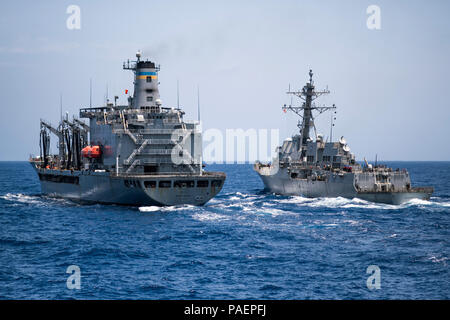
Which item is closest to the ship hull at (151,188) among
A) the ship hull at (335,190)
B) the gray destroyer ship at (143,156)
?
the gray destroyer ship at (143,156)

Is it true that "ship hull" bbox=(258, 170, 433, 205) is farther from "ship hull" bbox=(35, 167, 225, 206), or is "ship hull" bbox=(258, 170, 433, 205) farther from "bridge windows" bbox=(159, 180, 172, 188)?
"bridge windows" bbox=(159, 180, 172, 188)

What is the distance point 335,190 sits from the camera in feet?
201

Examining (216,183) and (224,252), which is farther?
(216,183)

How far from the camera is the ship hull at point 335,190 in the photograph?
57094 millimetres

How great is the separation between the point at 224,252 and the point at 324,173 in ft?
115

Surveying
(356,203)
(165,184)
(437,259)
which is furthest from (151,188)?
(437,259)

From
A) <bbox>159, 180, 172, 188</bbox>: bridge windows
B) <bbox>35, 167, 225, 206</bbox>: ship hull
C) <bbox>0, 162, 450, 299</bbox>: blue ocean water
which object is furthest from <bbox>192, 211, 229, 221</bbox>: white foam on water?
<bbox>159, 180, 172, 188</bbox>: bridge windows

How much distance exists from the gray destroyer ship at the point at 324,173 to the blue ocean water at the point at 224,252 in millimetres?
6479

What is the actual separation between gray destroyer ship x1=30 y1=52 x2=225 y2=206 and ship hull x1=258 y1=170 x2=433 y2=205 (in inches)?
623

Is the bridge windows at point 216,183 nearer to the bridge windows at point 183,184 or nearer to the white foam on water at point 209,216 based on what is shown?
the bridge windows at point 183,184

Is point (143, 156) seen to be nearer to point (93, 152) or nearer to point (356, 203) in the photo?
point (93, 152)

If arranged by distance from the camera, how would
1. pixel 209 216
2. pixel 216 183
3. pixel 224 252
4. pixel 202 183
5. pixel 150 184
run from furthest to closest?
1. pixel 216 183
2. pixel 202 183
3. pixel 150 184
4. pixel 209 216
5. pixel 224 252
